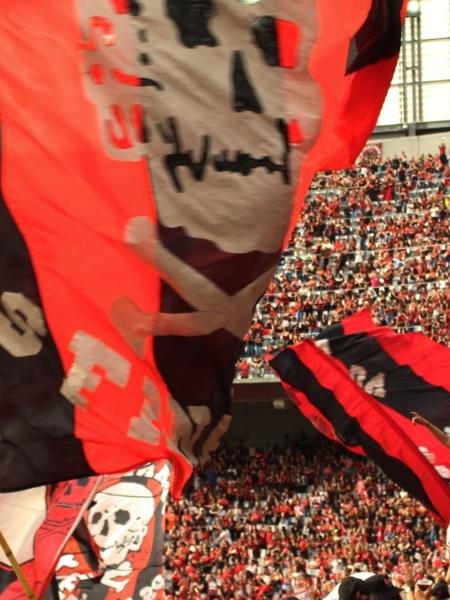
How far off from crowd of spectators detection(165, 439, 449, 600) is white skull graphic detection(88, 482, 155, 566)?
32.9 ft

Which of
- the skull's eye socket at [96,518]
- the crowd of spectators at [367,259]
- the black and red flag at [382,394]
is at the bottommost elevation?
the crowd of spectators at [367,259]

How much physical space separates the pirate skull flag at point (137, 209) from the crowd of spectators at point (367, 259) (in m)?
23.0

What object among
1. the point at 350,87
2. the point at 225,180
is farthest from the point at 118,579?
the point at 225,180

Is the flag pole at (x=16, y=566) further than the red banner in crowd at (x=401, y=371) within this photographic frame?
No

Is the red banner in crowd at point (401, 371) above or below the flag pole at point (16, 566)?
below

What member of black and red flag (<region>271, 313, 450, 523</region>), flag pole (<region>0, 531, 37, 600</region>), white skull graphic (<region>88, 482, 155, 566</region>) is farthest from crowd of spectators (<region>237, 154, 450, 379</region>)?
flag pole (<region>0, 531, 37, 600</region>)

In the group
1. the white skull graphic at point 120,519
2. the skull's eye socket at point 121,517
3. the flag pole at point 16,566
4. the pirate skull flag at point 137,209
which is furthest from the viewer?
the skull's eye socket at point 121,517

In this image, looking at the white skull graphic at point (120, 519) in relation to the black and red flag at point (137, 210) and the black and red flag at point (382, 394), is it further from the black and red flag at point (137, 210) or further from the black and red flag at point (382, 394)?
the black and red flag at point (137, 210)

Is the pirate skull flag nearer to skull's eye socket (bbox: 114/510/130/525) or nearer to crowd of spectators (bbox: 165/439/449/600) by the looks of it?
skull's eye socket (bbox: 114/510/130/525)

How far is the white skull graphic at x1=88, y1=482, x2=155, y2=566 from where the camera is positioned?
11.6 meters

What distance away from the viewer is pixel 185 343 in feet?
17.6

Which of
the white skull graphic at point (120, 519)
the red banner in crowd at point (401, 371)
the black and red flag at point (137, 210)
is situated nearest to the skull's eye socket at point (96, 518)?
the white skull graphic at point (120, 519)

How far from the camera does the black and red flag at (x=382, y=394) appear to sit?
10202mm

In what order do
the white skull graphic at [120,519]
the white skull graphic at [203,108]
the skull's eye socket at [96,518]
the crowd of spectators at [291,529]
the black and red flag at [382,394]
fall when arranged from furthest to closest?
the crowd of spectators at [291,529], the skull's eye socket at [96,518], the white skull graphic at [120,519], the black and red flag at [382,394], the white skull graphic at [203,108]
